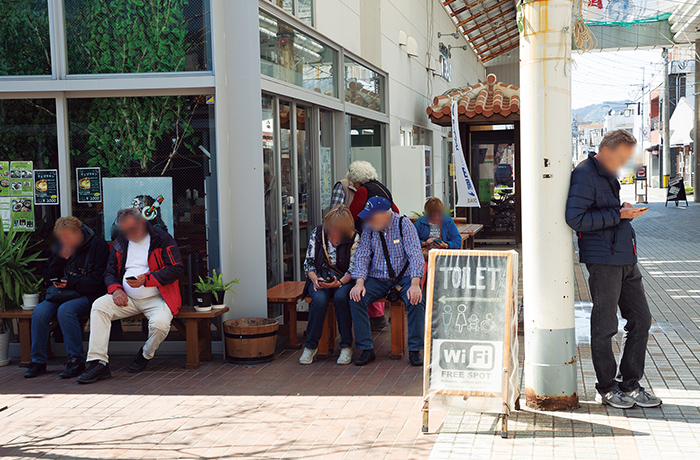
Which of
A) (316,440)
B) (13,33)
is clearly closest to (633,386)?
(316,440)

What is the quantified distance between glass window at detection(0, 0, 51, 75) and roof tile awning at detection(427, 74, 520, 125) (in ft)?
29.6

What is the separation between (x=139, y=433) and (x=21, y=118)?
3.54 meters

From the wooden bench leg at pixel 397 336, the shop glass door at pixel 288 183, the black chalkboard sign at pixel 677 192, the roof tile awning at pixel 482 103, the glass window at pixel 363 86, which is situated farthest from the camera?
the black chalkboard sign at pixel 677 192

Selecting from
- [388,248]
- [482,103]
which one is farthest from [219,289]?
[482,103]

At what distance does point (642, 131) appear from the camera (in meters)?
61.0

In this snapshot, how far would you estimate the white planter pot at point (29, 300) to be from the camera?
6367 mm

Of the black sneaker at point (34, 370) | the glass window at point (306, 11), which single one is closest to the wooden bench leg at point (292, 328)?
the black sneaker at point (34, 370)

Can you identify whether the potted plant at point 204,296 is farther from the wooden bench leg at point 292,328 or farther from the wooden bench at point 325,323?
the wooden bench leg at point 292,328

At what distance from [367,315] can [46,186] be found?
313 cm

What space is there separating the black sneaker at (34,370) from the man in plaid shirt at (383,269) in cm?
259

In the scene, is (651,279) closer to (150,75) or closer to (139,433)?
(150,75)

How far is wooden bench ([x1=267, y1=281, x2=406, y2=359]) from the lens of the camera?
6.24 m

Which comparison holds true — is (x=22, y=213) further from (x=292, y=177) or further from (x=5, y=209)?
(x=292, y=177)

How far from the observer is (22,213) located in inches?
265
